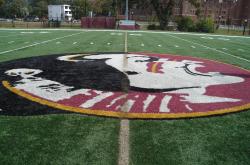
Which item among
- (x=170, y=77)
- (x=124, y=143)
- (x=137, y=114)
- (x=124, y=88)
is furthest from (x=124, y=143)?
(x=170, y=77)

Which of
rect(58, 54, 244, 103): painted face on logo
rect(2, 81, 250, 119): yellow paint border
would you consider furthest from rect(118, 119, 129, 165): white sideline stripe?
rect(58, 54, 244, 103): painted face on logo

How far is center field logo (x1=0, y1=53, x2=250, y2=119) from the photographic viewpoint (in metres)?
4.85

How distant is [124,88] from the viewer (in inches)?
242

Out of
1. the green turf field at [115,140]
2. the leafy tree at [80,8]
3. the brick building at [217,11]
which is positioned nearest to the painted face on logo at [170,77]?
the green turf field at [115,140]

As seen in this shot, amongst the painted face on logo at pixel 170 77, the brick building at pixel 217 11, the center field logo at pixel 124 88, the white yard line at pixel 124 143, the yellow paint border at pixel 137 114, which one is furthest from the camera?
the brick building at pixel 217 11

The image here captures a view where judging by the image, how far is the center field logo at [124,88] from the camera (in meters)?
4.85

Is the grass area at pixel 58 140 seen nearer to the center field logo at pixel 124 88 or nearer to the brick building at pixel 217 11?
the center field logo at pixel 124 88

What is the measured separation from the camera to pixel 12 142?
357 centimetres

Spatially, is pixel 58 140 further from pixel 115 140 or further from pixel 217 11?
pixel 217 11

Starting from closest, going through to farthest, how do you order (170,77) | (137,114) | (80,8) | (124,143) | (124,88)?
(124,143), (137,114), (124,88), (170,77), (80,8)

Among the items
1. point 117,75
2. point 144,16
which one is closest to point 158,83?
point 117,75

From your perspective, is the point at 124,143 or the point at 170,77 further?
the point at 170,77

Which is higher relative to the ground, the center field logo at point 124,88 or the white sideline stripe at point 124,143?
the center field logo at point 124,88

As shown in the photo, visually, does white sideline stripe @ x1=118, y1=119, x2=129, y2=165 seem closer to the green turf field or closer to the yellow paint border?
the green turf field
